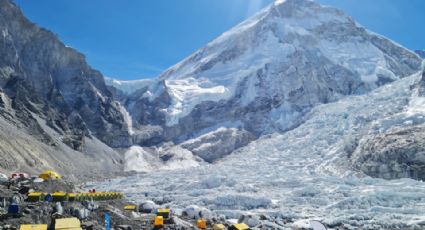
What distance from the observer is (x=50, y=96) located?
123938mm

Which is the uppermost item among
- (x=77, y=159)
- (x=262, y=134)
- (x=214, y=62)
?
(x=214, y=62)

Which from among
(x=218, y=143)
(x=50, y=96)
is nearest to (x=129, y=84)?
(x=50, y=96)

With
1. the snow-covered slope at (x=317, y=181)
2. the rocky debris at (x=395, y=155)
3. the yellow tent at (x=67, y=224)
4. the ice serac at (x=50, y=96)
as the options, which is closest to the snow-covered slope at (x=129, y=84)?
the ice serac at (x=50, y=96)

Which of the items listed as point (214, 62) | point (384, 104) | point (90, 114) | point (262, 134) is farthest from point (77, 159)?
point (214, 62)

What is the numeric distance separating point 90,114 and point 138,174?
37.0m

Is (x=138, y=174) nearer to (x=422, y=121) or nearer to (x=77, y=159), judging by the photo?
(x=77, y=159)

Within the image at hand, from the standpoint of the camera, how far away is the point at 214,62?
186m

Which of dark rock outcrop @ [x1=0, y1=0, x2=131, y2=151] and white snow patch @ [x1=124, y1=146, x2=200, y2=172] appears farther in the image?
white snow patch @ [x1=124, y1=146, x2=200, y2=172]

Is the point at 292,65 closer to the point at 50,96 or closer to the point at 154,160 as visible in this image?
the point at 154,160

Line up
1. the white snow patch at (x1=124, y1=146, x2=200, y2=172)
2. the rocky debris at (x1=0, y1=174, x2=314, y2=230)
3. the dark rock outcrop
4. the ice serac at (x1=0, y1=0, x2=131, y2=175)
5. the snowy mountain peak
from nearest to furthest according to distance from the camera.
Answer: the rocky debris at (x1=0, y1=174, x2=314, y2=230) → the ice serac at (x1=0, y1=0, x2=131, y2=175) → the dark rock outcrop → the white snow patch at (x1=124, y1=146, x2=200, y2=172) → the snowy mountain peak

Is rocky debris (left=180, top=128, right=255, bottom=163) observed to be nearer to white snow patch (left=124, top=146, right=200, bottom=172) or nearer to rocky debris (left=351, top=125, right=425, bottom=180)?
white snow patch (left=124, top=146, right=200, bottom=172)

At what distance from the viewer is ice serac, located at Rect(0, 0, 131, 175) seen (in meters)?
100

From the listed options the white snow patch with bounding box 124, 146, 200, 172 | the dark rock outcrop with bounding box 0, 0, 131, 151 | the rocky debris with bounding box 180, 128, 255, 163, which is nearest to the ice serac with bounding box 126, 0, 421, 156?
the rocky debris with bounding box 180, 128, 255, 163

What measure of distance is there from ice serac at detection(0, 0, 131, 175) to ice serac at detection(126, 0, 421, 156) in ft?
59.0
